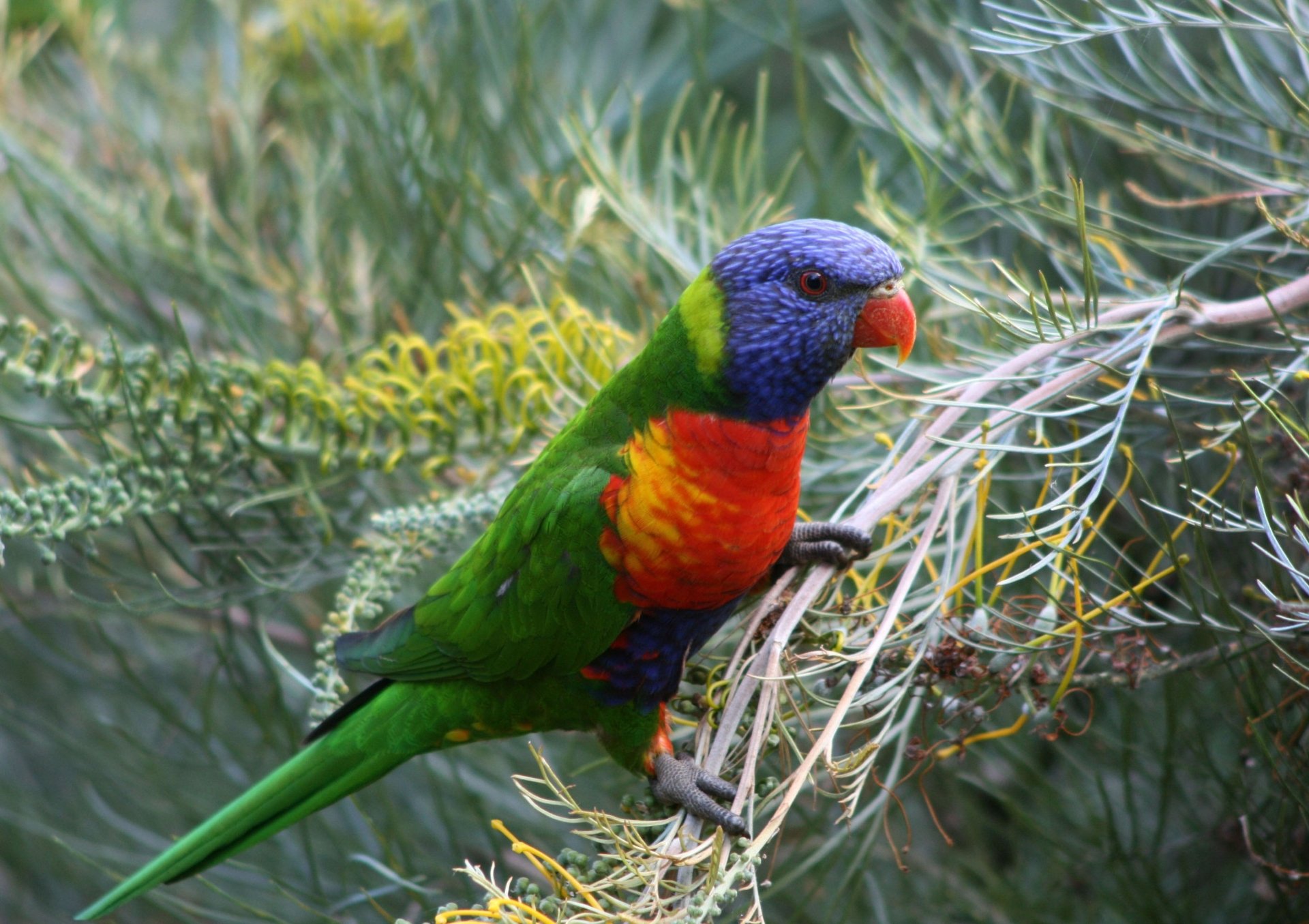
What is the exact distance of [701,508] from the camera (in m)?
1.35

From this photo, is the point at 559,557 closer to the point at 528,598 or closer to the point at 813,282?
the point at 528,598

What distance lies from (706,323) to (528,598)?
491 mm

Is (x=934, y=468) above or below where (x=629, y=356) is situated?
below

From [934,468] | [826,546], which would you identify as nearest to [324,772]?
[826,546]

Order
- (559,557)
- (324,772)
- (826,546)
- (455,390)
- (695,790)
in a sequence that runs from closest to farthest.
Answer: (695,790), (826,546), (559,557), (324,772), (455,390)

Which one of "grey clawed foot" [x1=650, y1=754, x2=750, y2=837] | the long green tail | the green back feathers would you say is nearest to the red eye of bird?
the green back feathers

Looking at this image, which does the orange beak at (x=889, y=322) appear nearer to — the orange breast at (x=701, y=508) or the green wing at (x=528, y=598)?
the orange breast at (x=701, y=508)

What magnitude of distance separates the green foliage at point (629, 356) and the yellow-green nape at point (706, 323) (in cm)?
22

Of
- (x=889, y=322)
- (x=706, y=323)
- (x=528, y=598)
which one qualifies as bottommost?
(x=528, y=598)

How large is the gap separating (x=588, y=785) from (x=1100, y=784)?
97 cm

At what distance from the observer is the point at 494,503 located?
1575 mm

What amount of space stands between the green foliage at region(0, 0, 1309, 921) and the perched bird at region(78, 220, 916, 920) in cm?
8

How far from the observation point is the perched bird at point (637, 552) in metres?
1.34

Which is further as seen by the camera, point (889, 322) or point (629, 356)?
point (629, 356)
